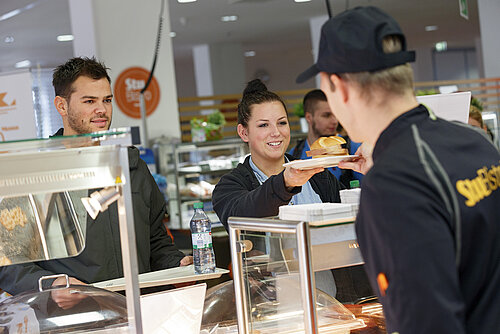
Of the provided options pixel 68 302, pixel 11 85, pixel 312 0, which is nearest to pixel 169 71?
pixel 11 85

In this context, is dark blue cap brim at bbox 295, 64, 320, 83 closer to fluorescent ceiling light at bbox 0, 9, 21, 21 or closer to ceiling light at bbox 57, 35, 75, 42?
fluorescent ceiling light at bbox 0, 9, 21, 21

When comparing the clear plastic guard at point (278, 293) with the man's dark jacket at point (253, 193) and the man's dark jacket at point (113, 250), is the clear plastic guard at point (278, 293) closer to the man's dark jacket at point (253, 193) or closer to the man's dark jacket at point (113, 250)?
the man's dark jacket at point (253, 193)

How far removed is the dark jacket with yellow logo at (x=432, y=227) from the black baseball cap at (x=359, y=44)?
121 mm

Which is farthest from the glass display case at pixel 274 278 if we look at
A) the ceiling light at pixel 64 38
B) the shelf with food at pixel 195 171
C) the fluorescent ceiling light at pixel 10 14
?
the ceiling light at pixel 64 38

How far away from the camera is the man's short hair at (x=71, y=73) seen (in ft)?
9.48

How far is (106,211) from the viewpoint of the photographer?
2.67 meters

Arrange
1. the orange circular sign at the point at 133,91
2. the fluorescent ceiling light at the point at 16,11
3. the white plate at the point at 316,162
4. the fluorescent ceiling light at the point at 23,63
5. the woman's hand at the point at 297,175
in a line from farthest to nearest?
the fluorescent ceiling light at the point at 23,63 < the fluorescent ceiling light at the point at 16,11 < the orange circular sign at the point at 133,91 < the woman's hand at the point at 297,175 < the white plate at the point at 316,162

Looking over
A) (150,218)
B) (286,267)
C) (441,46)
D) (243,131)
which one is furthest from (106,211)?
(441,46)

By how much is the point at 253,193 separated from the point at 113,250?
702 mm

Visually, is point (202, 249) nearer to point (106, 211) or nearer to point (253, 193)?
point (253, 193)

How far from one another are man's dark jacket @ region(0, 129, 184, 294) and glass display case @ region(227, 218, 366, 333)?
0.70m

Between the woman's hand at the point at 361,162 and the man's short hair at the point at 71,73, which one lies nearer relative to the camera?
the woman's hand at the point at 361,162

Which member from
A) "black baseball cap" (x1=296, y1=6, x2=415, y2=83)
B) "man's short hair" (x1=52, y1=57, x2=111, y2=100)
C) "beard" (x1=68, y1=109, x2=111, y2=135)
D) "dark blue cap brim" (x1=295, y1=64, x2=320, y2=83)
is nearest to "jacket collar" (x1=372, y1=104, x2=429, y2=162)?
"black baseball cap" (x1=296, y1=6, x2=415, y2=83)

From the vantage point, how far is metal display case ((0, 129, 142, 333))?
1432 mm
